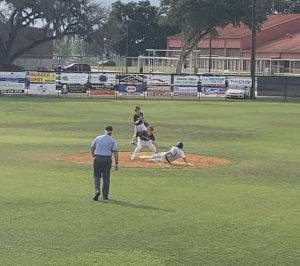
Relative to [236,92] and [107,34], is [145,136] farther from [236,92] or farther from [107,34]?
[107,34]

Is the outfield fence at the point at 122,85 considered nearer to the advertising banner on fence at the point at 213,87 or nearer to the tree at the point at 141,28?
the advertising banner on fence at the point at 213,87

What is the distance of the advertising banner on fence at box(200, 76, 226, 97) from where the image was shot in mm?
53938

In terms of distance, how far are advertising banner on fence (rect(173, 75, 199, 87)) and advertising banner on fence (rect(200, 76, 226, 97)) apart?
2.31ft

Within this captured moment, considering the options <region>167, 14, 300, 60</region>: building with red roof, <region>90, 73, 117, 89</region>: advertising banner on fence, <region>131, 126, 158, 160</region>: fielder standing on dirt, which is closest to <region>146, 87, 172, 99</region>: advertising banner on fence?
<region>90, 73, 117, 89</region>: advertising banner on fence

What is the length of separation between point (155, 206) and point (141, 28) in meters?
113

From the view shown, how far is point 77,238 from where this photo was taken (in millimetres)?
10875

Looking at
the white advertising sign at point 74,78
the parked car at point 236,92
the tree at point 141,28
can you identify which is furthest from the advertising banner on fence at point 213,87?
the tree at point 141,28

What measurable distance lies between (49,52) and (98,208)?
87.3 meters

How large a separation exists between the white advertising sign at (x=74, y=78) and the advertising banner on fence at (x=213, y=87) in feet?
31.5

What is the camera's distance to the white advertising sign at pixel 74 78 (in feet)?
173

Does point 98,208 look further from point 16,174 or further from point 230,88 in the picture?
point 230,88

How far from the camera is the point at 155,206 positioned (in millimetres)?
13719

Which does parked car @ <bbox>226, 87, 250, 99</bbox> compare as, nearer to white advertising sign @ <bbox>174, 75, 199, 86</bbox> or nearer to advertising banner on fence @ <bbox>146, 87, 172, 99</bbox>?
white advertising sign @ <bbox>174, 75, 199, 86</bbox>

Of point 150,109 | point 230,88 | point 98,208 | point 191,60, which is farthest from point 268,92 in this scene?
point 98,208
